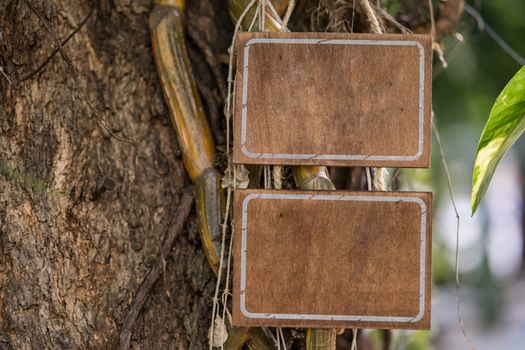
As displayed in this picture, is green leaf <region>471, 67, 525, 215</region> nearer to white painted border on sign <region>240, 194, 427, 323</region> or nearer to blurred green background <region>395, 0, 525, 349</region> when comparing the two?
white painted border on sign <region>240, 194, 427, 323</region>

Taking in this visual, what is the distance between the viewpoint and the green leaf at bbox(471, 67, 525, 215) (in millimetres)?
1065

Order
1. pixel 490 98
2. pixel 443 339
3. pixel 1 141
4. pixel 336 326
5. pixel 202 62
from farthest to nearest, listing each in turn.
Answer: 1. pixel 443 339
2. pixel 490 98
3. pixel 202 62
4. pixel 1 141
5. pixel 336 326

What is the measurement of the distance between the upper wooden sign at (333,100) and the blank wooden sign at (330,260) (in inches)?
2.4

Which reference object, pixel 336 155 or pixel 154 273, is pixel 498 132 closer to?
pixel 336 155

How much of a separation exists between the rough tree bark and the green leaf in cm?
45

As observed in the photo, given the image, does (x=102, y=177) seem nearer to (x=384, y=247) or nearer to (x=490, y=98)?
(x=384, y=247)

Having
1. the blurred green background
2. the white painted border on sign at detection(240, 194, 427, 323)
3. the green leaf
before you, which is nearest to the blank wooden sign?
the white painted border on sign at detection(240, 194, 427, 323)

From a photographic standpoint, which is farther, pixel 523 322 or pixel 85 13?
pixel 523 322

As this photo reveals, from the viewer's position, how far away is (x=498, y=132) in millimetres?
1092

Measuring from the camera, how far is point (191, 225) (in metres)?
1.17

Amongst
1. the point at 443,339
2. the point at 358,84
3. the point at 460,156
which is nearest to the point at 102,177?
the point at 358,84

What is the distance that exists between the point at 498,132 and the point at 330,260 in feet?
1.09

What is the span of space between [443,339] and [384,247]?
5640mm

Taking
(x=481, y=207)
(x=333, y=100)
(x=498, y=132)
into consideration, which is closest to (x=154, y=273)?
(x=333, y=100)
